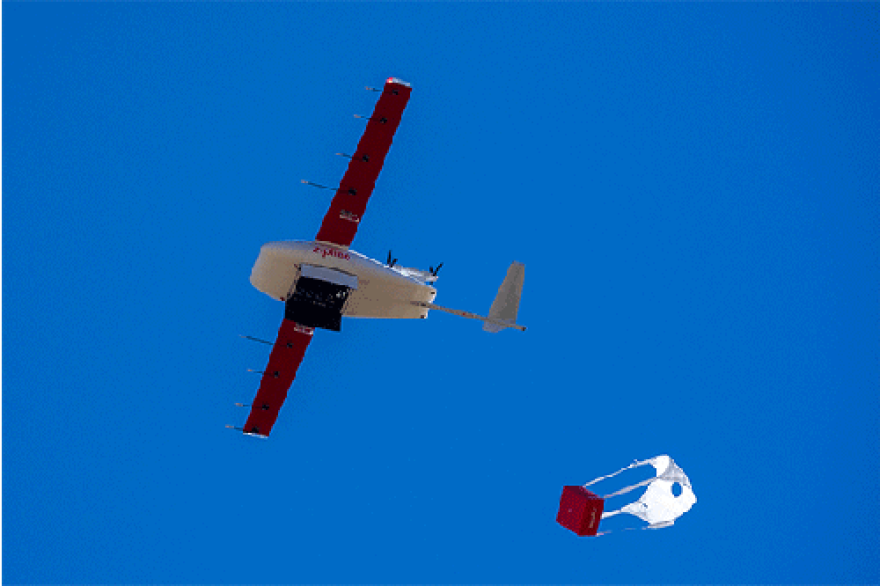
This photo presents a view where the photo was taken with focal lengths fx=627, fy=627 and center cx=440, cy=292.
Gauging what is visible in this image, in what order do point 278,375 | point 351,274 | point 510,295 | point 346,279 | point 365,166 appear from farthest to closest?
point 278,375
point 510,295
point 365,166
point 351,274
point 346,279

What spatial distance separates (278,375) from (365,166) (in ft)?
40.8

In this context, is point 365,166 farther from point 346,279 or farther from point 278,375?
point 278,375

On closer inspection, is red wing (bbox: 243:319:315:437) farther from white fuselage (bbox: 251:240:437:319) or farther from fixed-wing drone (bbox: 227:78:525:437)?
white fuselage (bbox: 251:240:437:319)

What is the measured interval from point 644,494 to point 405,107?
24.6 m

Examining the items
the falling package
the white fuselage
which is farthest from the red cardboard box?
the white fuselage

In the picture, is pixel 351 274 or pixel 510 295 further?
pixel 510 295

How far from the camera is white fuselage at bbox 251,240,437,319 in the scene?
2900 centimetres

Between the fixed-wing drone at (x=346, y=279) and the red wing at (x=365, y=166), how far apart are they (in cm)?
5

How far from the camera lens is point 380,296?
30.4 m

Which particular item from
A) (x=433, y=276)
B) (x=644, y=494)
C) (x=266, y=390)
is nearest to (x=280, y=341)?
(x=266, y=390)

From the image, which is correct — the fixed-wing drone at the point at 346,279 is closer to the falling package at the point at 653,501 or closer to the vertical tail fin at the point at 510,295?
the vertical tail fin at the point at 510,295

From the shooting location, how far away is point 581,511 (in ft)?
106

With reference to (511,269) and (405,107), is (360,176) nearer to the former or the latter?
(405,107)

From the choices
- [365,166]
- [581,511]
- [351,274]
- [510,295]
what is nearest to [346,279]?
[351,274]
